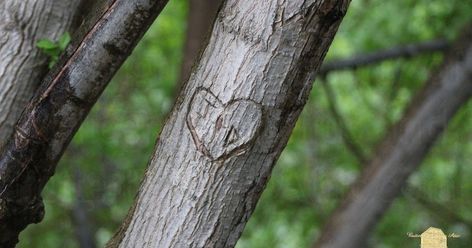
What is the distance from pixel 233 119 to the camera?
167 centimetres

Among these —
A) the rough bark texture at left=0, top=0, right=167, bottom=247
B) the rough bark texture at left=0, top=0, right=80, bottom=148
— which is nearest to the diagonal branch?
the rough bark texture at left=0, top=0, right=80, bottom=148

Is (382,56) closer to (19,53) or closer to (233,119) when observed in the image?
(19,53)

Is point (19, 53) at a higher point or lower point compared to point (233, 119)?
higher

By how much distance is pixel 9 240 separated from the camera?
1954mm

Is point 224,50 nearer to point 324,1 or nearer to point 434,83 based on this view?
point 324,1

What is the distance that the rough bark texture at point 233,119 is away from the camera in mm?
1667

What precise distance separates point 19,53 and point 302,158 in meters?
5.32

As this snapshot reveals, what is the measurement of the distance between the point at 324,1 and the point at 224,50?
20cm

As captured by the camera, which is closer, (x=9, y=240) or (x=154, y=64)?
(x=9, y=240)

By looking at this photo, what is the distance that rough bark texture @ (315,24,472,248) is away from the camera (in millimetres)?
4762

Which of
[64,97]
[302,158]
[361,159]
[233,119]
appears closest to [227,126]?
[233,119]

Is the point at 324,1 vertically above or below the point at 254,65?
above

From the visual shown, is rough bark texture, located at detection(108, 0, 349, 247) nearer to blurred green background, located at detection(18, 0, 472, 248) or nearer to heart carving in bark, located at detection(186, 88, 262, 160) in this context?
heart carving in bark, located at detection(186, 88, 262, 160)

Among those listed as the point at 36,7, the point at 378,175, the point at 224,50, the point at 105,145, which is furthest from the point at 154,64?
the point at 224,50
